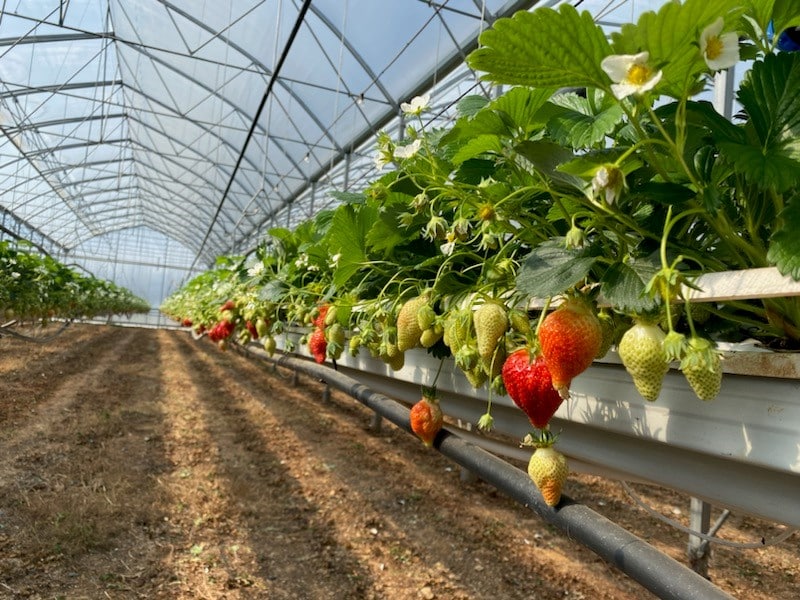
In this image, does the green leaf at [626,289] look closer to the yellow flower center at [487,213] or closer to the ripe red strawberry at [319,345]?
the yellow flower center at [487,213]

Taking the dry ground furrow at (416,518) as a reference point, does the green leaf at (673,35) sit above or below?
above

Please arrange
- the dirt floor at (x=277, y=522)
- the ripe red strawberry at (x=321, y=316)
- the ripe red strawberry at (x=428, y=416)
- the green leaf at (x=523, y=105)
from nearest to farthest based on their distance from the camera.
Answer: the green leaf at (x=523, y=105) → the ripe red strawberry at (x=428, y=416) → the ripe red strawberry at (x=321, y=316) → the dirt floor at (x=277, y=522)

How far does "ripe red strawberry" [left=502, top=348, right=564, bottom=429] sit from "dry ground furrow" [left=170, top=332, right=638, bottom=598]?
6.26 feet

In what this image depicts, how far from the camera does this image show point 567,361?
48 cm

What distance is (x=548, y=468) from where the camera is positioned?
0.70m

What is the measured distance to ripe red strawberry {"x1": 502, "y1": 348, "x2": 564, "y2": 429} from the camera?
548 millimetres

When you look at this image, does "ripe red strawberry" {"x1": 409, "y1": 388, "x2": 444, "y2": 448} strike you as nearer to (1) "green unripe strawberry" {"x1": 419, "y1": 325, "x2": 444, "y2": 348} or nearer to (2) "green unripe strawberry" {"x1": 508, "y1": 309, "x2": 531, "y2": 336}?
(1) "green unripe strawberry" {"x1": 419, "y1": 325, "x2": 444, "y2": 348}

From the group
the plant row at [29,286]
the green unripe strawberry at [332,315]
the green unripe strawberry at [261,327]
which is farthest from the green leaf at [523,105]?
the plant row at [29,286]

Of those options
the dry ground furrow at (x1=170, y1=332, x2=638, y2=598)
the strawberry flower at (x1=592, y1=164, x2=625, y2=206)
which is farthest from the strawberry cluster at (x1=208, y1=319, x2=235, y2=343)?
the strawberry flower at (x1=592, y1=164, x2=625, y2=206)

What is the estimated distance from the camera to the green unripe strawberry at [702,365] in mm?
367

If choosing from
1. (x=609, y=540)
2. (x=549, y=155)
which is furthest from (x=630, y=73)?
(x=609, y=540)

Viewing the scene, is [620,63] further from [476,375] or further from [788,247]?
[476,375]

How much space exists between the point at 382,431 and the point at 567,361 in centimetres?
446

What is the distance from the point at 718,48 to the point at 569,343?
23 centimetres
